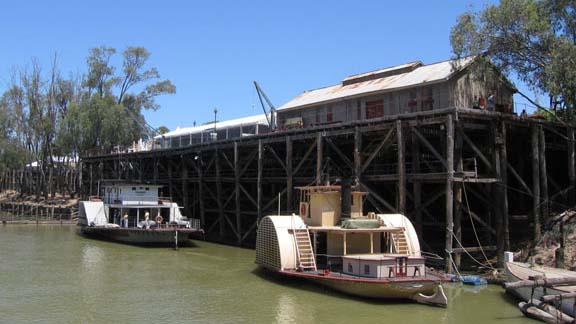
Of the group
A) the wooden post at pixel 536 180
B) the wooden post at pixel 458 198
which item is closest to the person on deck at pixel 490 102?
the wooden post at pixel 536 180

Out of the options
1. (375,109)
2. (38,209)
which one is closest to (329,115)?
(375,109)

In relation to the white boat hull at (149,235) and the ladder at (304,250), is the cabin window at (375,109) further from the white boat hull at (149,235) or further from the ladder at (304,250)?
the white boat hull at (149,235)

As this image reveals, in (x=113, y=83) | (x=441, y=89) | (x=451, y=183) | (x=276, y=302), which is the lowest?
(x=276, y=302)

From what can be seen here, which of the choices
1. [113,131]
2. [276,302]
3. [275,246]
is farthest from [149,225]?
[113,131]

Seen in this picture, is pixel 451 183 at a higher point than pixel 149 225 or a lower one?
higher

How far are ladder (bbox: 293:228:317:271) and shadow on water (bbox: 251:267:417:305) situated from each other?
90cm

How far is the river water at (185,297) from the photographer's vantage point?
19.8m

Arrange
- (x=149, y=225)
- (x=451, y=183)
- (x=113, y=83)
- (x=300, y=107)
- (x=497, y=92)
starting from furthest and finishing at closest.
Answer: (x=113, y=83) → (x=300, y=107) → (x=149, y=225) → (x=497, y=92) → (x=451, y=183)

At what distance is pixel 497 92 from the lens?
35.8 m

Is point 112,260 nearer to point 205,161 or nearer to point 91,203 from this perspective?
point 91,203

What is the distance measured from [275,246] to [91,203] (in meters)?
25.9

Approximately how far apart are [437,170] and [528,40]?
8635 millimetres

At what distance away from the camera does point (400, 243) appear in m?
24.4

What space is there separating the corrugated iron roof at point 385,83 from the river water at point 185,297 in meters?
13.6
